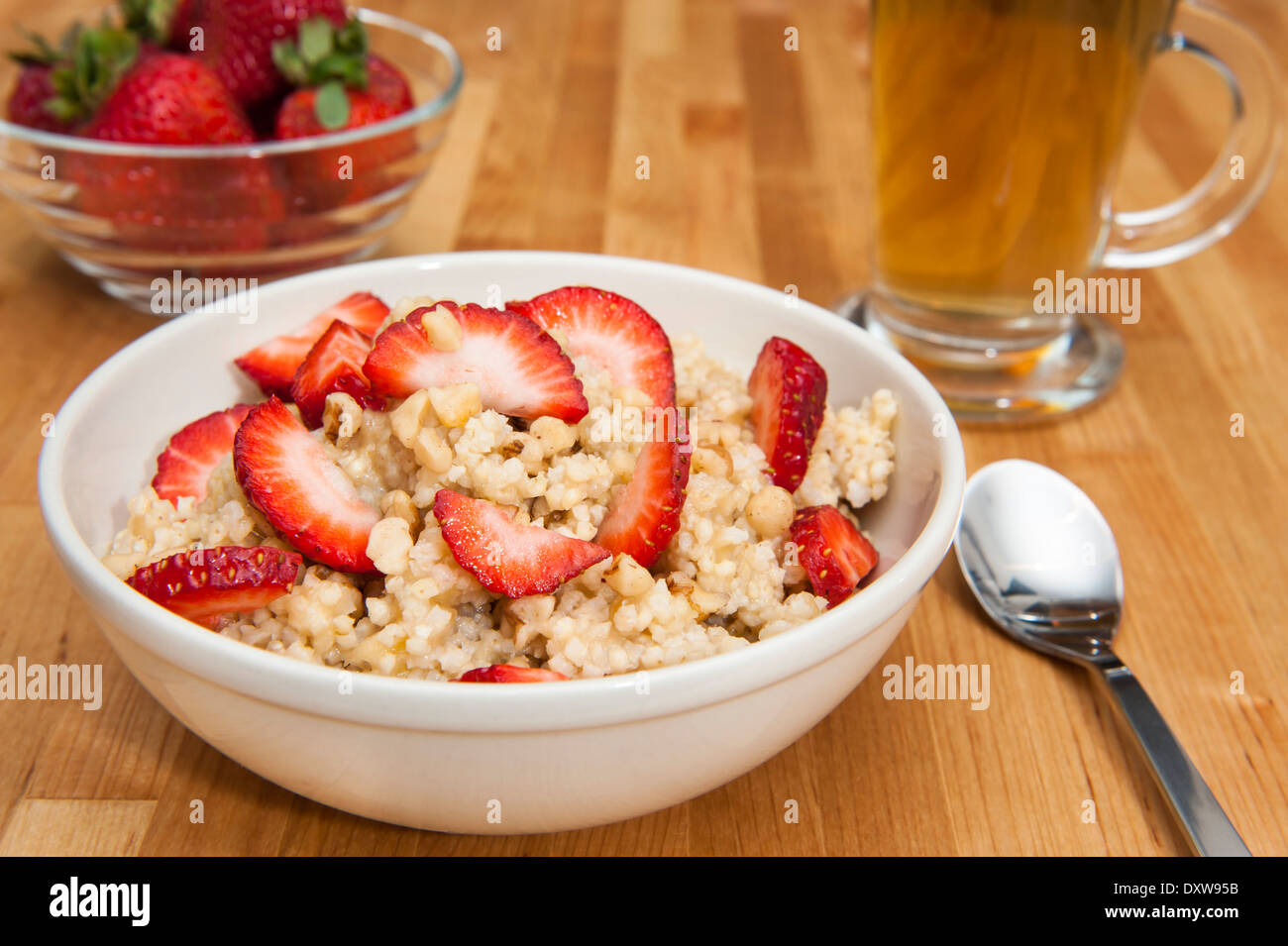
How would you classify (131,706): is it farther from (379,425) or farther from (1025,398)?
(1025,398)

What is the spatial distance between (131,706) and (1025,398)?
884mm

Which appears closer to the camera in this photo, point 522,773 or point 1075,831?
point 522,773

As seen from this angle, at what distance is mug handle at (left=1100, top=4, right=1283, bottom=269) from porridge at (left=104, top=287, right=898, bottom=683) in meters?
0.60

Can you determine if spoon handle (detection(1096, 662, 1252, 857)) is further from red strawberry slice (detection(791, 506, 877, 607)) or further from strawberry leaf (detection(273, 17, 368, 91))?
strawberry leaf (detection(273, 17, 368, 91))

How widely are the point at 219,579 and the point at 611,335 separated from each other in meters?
0.34

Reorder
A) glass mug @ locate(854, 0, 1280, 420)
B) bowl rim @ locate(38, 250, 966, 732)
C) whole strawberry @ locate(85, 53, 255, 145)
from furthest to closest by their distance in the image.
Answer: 1. whole strawberry @ locate(85, 53, 255, 145)
2. glass mug @ locate(854, 0, 1280, 420)
3. bowl rim @ locate(38, 250, 966, 732)

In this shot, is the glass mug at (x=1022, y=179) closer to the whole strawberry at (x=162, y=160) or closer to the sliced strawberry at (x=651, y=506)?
the sliced strawberry at (x=651, y=506)

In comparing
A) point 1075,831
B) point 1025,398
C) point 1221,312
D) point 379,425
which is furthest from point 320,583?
point 1221,312

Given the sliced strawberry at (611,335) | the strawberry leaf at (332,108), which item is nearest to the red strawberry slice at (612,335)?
the sliced strawberry at (611,335)

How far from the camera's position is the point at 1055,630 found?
36.5 inches

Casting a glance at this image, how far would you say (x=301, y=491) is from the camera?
2.47ft

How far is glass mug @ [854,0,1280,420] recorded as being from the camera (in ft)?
3.66

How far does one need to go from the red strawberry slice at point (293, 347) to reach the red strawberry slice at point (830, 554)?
15.3 inches

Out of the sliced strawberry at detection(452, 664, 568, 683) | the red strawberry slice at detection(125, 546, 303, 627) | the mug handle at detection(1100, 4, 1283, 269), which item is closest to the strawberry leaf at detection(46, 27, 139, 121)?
the red strawberry slice at detection(125, 546, 303, 627)
